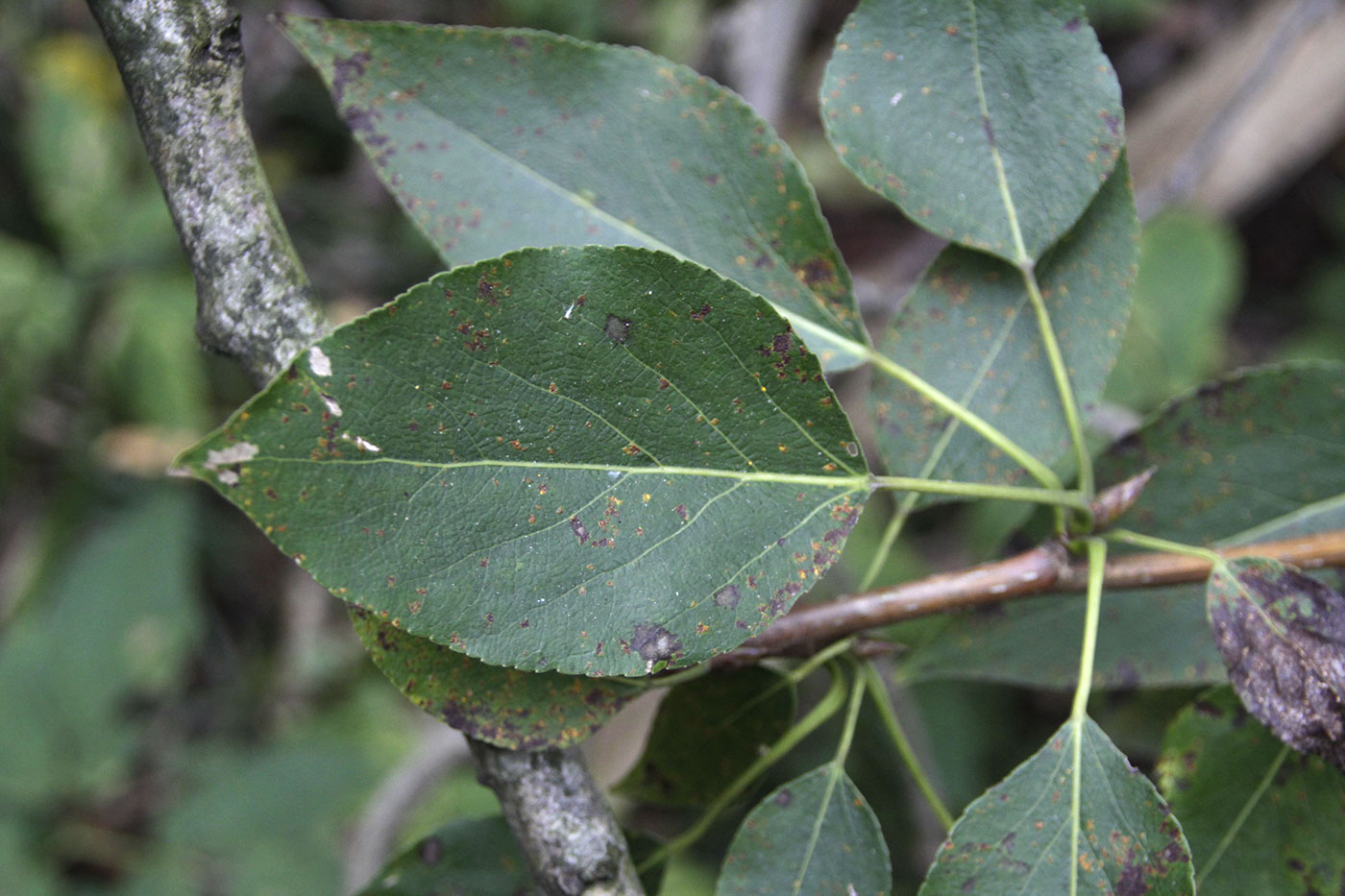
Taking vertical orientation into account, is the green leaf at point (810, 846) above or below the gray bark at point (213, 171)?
below

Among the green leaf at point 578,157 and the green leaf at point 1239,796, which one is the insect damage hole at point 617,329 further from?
the green leaf at point 1239,796

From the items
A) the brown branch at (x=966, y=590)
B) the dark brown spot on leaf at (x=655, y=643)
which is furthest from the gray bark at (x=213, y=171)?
the brown branch at (x=966, y=590)

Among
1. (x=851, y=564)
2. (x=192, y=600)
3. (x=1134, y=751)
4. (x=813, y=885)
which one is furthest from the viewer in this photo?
(x=192, y=600)

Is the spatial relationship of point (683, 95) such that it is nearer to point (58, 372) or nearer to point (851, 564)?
point (851, 564)

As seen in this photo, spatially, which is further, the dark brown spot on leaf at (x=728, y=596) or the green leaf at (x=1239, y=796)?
the green leaf at (x=1239, y=796)

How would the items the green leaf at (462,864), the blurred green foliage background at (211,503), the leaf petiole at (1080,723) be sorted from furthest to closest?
the blurred green foliage background at (211,503) < the green leaf at (462,864) < the leaf petiole at (1080,723)

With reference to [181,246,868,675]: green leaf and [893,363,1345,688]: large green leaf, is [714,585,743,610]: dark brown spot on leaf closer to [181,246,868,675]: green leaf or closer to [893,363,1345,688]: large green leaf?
[181,246,868,675]: green leaf

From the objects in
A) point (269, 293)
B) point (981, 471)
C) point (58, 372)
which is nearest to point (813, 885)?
point (981, 471)
